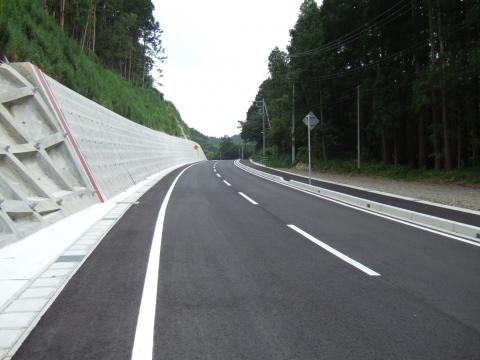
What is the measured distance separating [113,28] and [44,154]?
42750mm

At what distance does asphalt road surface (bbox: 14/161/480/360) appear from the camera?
3.40 m

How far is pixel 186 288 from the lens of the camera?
486 cm

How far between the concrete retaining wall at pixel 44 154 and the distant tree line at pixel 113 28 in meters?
20.4

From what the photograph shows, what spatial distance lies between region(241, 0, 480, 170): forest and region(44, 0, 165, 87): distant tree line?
1845cm

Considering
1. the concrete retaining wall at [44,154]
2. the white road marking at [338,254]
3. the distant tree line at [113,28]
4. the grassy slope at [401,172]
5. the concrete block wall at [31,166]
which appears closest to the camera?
the white road marking at [338,254]

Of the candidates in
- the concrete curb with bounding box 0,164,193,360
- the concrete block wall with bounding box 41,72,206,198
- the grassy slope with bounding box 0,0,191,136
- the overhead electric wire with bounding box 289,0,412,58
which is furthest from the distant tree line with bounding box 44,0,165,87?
the concrete curb with bounding box 0,164,193,360

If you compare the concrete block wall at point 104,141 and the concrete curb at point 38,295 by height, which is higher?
the concrete block wall at point 104,141

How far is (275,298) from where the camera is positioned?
4539 mm

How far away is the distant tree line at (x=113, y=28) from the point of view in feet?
117

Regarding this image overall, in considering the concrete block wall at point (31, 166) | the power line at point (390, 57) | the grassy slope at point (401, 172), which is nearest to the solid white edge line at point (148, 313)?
the concrete block wall at point (31, 166)

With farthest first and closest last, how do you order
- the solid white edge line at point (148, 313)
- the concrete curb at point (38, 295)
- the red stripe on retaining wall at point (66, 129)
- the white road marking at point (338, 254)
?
the red stripe on retaining wall at point (66, 129), the white road marking at point (338, 254), the concrete curb at point (38, 295), the solid white edge line at point (148, 313)

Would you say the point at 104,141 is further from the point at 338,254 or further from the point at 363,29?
the point at 363,29

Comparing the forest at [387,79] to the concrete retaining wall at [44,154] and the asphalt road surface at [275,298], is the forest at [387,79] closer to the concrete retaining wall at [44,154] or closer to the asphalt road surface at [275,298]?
the asphalt road surface at [275,298]

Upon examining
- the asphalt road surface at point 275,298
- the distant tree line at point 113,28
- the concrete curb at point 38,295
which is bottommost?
the asphalt road surface at point 275,298
